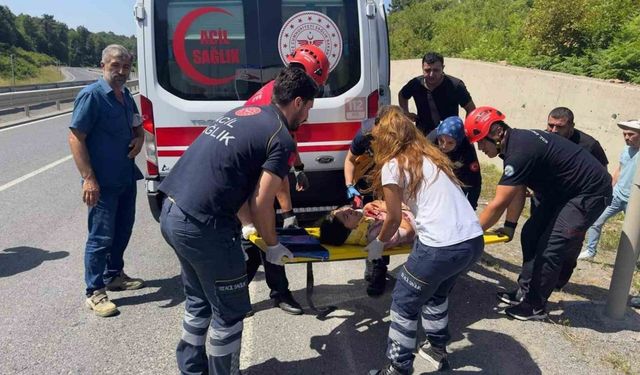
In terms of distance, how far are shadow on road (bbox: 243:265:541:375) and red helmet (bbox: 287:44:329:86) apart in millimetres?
1775

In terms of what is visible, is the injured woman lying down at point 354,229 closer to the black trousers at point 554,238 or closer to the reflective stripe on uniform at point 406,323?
the reflective stripe on uniform at point 406,323

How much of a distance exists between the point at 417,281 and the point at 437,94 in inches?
109

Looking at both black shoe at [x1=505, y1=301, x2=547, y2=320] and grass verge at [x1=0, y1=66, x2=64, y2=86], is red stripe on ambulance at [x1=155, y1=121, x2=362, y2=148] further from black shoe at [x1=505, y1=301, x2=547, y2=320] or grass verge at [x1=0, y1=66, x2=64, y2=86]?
grass verge at [x1=0, y1=66, x2=64, y2=86]

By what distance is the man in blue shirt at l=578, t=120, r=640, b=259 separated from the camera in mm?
4293

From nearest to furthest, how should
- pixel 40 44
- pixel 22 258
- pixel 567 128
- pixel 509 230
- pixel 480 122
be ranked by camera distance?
pixel 480 122 < pixel 509 230 < pixel 567 128 < pixel 22 258 < pixel 40 44

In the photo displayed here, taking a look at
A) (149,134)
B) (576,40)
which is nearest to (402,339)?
(149,134)

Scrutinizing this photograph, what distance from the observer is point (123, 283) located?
13.4ft

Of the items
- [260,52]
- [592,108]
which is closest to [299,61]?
[260,52]

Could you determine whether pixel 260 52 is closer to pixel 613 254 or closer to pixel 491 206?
pixel 491 206

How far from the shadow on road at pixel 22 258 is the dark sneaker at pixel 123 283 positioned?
1009 mm

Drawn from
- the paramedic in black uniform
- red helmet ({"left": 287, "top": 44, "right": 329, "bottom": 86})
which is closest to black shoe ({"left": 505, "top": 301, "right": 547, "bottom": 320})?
the paramedic in black uniform

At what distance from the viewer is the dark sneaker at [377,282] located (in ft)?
13.4

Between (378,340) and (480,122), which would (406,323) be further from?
(480,122)

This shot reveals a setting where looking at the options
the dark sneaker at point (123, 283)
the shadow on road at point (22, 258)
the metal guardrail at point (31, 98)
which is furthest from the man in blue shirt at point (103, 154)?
the metal guardrail at point (31, 98)
